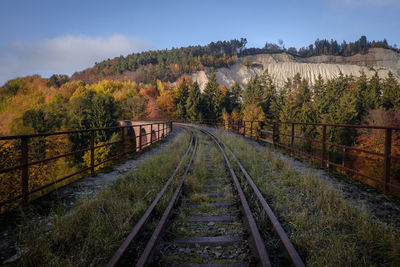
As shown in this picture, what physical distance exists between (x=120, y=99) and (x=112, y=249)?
7224 centimetres

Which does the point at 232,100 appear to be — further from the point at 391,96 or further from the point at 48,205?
the point at 48,205

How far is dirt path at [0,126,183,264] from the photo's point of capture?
2.55 metres

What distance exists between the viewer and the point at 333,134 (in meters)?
33.3

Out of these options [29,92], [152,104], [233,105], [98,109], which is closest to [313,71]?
[233,105]

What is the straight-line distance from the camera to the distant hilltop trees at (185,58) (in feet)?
352

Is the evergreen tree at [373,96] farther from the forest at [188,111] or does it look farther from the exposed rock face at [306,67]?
the exposed rock face at [306,67]

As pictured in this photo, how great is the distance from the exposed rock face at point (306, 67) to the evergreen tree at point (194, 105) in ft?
159

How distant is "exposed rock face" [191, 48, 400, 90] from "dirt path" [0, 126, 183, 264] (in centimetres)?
9953

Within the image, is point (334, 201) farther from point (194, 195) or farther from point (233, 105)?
point (233, 105)

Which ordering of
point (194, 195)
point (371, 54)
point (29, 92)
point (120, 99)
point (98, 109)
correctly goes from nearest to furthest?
point (194, 195) → point (98, 109) → point (29, 92) → point (120, 99) → point (371, 54)

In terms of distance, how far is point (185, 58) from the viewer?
112812 mm

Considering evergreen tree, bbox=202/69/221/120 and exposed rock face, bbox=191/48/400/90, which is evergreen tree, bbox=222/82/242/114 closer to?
evergreen tree, bbox=202/69/221/120

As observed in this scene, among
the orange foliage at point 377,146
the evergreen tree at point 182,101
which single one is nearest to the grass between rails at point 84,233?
the orange foliage at point 377,146

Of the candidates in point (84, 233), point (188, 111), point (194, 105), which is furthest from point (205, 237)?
point (188, 111)
